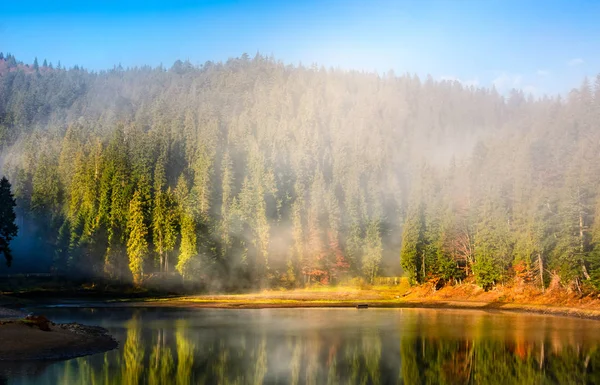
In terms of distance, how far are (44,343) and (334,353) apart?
66.5 feet

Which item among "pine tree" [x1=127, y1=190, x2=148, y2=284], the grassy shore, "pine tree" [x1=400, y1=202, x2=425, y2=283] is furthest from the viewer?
"pine tree" [x1=127, y1=190, x2=148, y2=284]

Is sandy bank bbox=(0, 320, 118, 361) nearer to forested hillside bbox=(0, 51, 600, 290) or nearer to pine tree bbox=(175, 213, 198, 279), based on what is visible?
forested hillside bbox=(0, 51, 600, 290)

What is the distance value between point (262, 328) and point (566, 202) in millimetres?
45588

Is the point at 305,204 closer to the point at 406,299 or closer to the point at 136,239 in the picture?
the point at 136,239

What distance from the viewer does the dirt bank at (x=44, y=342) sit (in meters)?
35.8

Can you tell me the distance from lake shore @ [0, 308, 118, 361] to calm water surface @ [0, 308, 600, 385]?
1805 mm

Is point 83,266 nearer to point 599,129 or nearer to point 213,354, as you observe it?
point 213,354

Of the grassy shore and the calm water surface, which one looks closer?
the calm water surface

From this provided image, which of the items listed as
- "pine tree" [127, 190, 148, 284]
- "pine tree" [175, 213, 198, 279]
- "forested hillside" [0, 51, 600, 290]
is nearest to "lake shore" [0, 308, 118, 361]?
"forested hillside" [0, 51, 600, 290]

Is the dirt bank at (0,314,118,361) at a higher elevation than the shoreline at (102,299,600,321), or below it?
higher

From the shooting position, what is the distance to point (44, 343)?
38250 millimetres

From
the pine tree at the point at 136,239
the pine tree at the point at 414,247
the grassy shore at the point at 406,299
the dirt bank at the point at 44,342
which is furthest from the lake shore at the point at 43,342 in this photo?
the pine tree at the point at 414,247

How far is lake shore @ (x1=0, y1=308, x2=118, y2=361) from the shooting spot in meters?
35.8

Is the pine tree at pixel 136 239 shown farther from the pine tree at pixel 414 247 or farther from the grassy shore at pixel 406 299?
the pine tree at pixel 414 247
